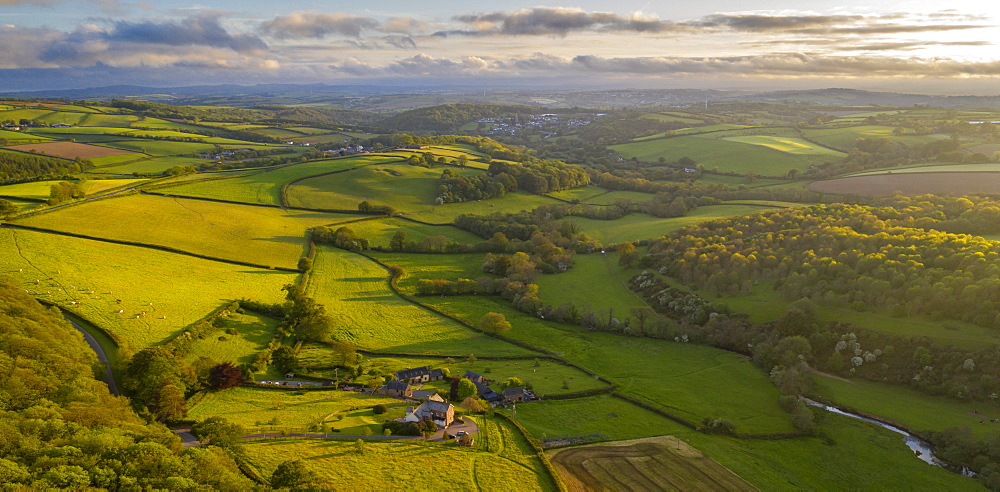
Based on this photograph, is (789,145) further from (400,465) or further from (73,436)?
(73,436)

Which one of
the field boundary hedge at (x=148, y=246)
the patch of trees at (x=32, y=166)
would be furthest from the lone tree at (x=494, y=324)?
the patch of trees at (x=32, y=166)

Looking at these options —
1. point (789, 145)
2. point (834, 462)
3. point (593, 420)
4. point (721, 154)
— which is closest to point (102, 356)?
point (593, 420)

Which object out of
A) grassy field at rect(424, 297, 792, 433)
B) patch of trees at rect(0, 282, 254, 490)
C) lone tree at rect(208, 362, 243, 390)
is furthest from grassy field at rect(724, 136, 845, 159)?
patch of trees at rect(0, 282, 254, 490)

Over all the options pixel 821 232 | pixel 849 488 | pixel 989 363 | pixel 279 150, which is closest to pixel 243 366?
pixel 849 488

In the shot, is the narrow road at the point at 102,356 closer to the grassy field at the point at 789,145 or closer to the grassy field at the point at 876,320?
the grassy field at the point at 876,320

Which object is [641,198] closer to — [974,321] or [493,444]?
[974,321]

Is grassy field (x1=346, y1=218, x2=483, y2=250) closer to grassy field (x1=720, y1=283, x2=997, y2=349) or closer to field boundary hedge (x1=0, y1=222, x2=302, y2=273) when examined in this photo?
field boundary hedge (x1=0, y1=222, x2=302, y2=273)
